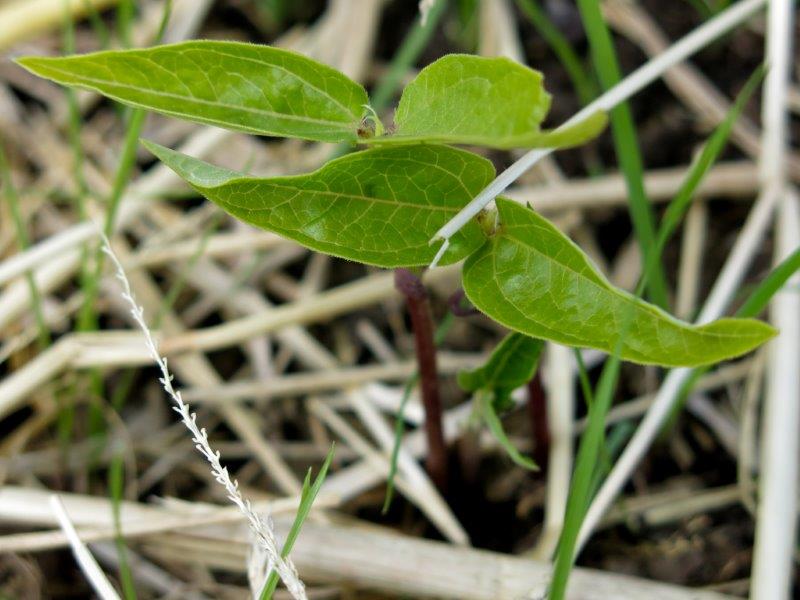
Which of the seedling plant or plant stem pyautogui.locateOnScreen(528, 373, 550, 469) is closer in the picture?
the seedling plant

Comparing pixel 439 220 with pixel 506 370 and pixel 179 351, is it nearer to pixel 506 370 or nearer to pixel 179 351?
→ pixel 506 370

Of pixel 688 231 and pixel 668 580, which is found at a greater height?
pixel 688 231

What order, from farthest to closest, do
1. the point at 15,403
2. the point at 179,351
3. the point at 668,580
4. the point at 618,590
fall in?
the point at 179,351
the point at 15,403
the point at 668,580
the point at 618,590

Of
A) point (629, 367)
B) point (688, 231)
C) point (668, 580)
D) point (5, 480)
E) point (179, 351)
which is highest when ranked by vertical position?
point (688, 231)

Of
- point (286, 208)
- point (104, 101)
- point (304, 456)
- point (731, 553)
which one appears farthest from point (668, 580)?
point (104, 101)

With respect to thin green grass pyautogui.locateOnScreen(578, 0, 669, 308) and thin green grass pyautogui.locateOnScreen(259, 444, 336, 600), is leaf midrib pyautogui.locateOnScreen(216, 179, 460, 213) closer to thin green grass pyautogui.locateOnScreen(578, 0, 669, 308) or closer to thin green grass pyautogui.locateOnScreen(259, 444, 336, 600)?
thin green grass pyautogui.locateOnScreen(259, 444, 336, 600)

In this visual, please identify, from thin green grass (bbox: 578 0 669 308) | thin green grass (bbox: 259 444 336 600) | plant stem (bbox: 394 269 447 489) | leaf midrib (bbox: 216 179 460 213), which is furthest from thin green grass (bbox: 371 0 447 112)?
thin green grass (bbox: 259 444 336 600)
